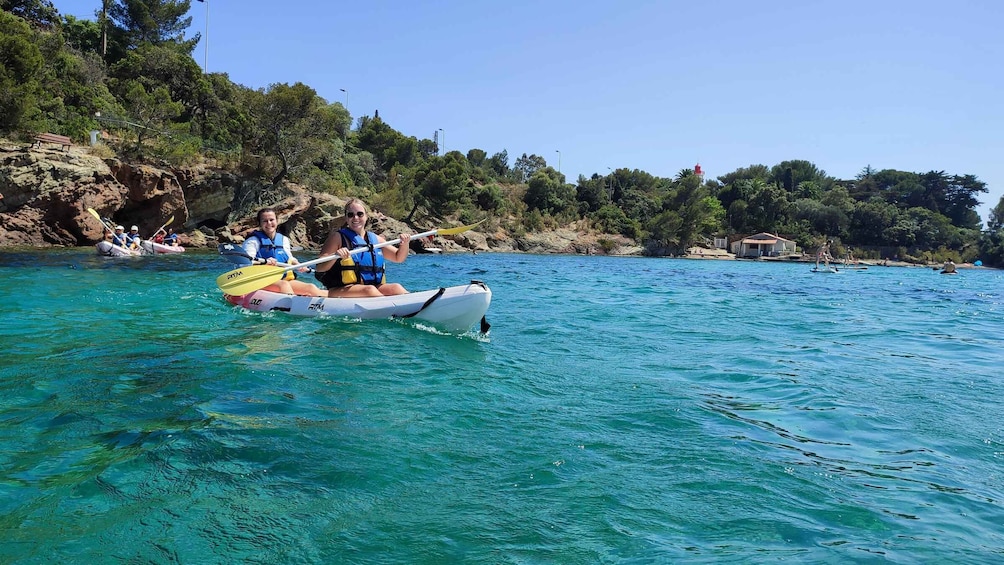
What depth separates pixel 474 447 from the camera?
12.4 feet

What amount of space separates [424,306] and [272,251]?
307cm

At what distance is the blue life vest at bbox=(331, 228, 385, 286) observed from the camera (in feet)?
26.4

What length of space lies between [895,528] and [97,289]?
1191 centimetres

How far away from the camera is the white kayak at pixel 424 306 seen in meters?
7.38

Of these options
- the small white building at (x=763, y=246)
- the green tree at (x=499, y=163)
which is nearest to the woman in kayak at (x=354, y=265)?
the small white building at (x=763, y=246)

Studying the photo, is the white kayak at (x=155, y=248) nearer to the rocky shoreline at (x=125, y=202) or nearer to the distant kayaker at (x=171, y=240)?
the distant kayaker at (x=171, y=240)

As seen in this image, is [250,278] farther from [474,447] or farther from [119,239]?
[119,239]

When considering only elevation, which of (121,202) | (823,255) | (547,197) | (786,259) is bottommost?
(786,259)

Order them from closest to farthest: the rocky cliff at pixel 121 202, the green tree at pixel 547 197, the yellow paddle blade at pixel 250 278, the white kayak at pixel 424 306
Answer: the white kayak at pixel 424 306 < the yellow paddle blade at pixel 250 278 < the rocky cliff at pixel 121 202 < the green tree at pixel 547 197

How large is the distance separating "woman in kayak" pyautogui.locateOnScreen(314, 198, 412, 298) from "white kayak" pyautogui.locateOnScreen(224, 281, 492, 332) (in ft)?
0.98

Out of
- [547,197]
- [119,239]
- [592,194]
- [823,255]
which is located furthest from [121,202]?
[592,194]

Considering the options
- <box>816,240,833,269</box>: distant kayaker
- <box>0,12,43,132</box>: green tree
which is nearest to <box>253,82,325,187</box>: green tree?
<box>0,12,43,132</box>: green tree

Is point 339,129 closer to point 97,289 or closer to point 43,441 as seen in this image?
point 97,289

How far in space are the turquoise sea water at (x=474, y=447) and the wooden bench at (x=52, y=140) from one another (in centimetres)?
1894
